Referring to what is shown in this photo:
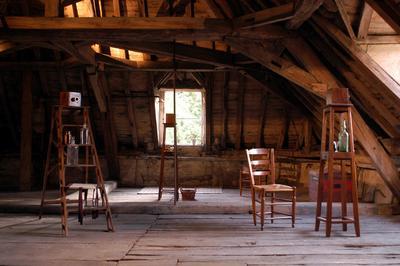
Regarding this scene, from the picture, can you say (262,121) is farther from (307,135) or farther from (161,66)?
(161,66)

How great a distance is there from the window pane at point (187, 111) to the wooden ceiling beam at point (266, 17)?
375cm

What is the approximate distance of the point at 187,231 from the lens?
5.01 metres

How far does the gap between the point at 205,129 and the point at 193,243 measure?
197 inches

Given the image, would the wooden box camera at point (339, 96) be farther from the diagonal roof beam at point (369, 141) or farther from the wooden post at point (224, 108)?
the wooden post at point (224, 108)

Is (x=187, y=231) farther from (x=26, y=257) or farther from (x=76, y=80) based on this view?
(x=76, y=80)

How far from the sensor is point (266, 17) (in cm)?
522

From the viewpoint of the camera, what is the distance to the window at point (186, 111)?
9188mm

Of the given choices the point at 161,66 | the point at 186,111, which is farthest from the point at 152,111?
the point at 161,66

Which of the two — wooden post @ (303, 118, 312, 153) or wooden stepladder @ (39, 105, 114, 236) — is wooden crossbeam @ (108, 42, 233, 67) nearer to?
wooden stepladder @ (39, 105, 114, 236)

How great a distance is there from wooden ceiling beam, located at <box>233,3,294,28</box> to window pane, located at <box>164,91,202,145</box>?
12.3 ft

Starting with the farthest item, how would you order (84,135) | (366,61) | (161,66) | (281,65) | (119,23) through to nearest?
(161,66) → (281,65) → (119,23) → (84,135) → (366,61)

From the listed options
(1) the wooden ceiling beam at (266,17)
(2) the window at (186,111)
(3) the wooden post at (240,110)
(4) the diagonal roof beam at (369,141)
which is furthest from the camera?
(2) the window at (186,111)

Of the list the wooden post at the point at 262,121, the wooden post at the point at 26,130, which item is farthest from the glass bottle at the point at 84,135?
the wooden post at the point at 262,121

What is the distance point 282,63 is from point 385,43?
136 cm
